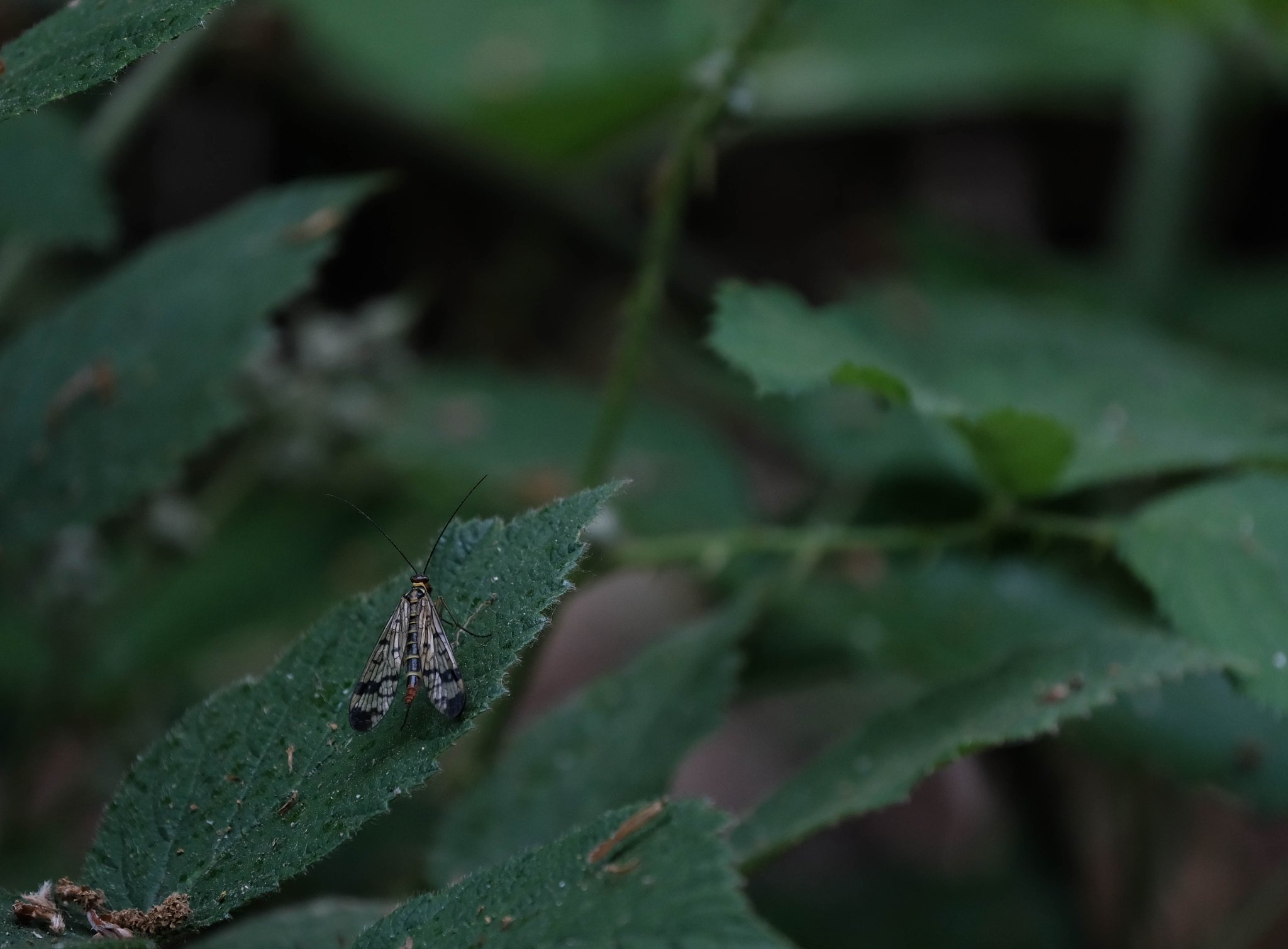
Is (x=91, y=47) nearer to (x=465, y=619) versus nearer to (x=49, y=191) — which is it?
(x=465, y=619)

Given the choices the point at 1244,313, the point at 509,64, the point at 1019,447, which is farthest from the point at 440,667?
the point at 509,64

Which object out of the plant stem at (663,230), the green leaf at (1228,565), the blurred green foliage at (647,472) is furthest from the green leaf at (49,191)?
the green leaf at (1228,565)

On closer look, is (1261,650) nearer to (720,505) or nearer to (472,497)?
(720,505)

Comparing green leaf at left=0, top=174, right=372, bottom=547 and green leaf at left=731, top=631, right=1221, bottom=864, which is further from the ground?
green leaf at left=0, top=174, right=372, bottom=547

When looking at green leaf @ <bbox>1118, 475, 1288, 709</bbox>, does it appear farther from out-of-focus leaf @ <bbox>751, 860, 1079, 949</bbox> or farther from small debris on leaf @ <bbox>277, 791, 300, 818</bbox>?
out-of-focus leaf @ <bbox>751, 860, 1079, 949</bbox>

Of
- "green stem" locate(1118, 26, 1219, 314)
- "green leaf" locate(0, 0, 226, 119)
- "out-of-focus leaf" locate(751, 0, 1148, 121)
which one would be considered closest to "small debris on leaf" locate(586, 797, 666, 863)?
"green leaf" locate(0, 0, 226, 119)

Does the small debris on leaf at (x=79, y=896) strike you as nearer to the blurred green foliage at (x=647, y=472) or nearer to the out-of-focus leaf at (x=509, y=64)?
the blurred green foliage at (x=647, y=472)
